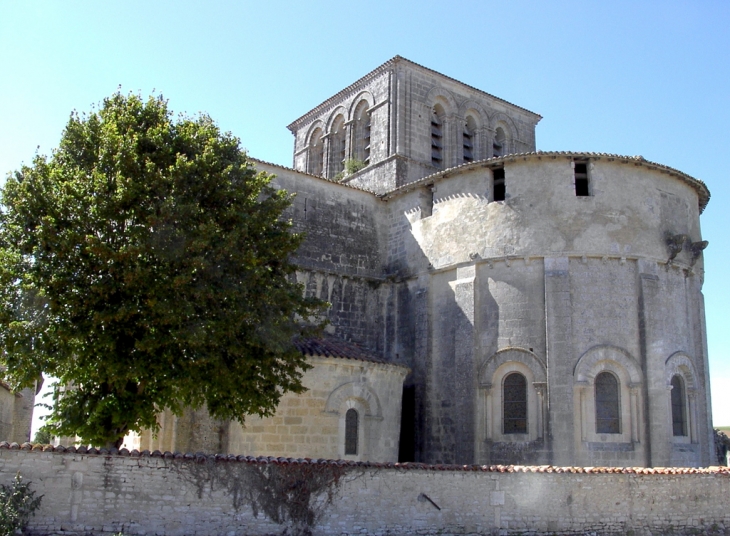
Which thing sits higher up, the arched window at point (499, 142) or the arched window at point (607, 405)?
the arched window at point (499, 142)

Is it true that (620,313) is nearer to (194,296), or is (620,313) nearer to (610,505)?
(610,505)

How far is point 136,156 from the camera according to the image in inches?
514

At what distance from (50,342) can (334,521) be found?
5511mm

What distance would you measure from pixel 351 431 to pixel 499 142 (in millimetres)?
15430

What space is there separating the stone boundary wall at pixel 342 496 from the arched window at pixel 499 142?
16.8 meters

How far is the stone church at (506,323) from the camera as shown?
17406 mm

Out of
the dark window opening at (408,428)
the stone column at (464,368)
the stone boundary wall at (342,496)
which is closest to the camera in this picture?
the stone boundary wall at (342,496)

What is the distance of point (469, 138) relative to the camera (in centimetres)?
2803

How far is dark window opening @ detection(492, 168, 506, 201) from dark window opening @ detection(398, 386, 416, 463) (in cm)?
574

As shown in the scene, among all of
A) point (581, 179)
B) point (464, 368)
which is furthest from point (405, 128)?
point (464, 368)

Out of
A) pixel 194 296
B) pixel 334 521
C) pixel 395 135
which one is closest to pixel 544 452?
pixel 334 521

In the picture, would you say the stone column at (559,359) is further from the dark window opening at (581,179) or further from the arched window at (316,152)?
the arched window at (316,152)

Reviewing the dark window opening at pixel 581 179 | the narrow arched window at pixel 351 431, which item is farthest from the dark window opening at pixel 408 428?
the dark window opening at pixel 581 179

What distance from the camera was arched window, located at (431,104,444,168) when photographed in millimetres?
26766
